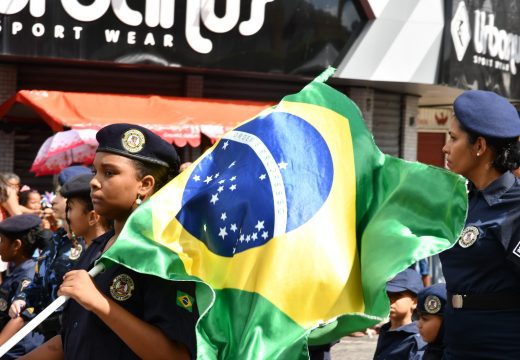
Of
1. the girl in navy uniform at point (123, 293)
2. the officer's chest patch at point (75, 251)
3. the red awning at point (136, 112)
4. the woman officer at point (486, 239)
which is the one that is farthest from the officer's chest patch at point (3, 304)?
the red awning at point (136, 112)

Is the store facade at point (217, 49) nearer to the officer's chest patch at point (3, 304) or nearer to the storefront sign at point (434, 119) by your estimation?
the storefront sign at point (434, 119)

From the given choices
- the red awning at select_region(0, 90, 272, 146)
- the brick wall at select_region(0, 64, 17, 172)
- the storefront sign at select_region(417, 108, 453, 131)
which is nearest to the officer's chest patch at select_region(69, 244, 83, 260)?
the red awning at select_region(0, 90, 272, 146)

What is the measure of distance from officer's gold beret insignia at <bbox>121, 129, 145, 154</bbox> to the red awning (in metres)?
8.93

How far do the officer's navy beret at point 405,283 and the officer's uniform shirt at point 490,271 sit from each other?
2.10 m

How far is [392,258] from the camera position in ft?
10.7

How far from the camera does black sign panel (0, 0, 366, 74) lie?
1273cm

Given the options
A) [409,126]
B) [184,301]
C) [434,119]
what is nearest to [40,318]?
[184,301]

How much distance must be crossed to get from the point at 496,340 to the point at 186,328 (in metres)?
1.44

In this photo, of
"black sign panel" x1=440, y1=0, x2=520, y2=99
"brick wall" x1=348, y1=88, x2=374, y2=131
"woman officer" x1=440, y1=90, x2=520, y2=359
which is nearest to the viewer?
"woman officer" x1=440, y1=90, x2=520, y2=359

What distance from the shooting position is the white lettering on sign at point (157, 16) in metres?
12.7

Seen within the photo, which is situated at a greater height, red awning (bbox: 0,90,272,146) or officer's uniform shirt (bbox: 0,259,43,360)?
red awning (bbox: 0,90,272,146)

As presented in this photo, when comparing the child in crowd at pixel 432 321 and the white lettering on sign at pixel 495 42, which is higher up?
the white lettering on sign at pixel 495 42

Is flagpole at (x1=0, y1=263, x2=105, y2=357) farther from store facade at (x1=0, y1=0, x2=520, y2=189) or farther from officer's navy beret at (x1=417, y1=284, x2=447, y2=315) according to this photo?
store facade at (x1=0, y1=0, x2=520, y2=189)

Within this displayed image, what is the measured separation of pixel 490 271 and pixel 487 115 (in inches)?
23.6
